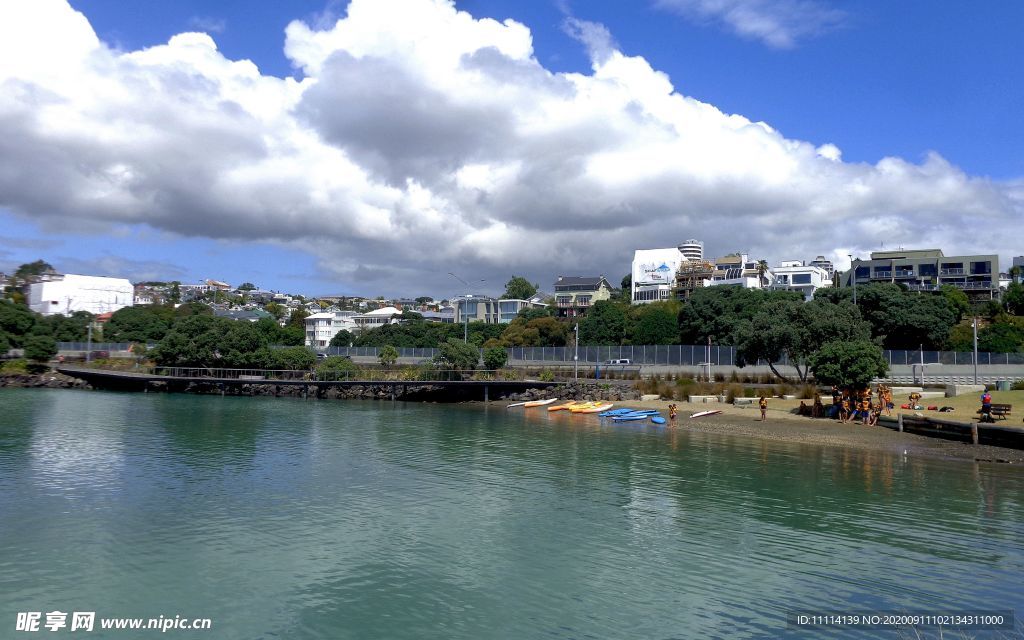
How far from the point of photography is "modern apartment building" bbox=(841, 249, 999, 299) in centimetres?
12962

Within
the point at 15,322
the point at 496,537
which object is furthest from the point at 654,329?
the point at 15,322

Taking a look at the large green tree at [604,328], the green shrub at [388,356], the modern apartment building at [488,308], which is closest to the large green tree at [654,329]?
the large green tree at [604,328]

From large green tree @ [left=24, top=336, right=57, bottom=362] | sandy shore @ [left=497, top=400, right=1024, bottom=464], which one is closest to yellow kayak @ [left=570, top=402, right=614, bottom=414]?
sandy shore @ [left=497, top=400, right=1024, bottom=464]

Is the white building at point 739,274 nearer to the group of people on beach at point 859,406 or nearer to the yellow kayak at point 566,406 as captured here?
the yellow kayak at point 566,406

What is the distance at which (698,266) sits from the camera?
16475 centimetres

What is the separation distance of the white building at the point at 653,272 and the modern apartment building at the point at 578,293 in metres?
8.60

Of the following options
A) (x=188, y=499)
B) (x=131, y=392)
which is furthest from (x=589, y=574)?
(x=131, y=392)

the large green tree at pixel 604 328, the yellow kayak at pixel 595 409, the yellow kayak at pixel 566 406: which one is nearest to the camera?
the yellow kayak at pixel 595 409

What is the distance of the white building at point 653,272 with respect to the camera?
16550 cm

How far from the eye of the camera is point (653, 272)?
564ft

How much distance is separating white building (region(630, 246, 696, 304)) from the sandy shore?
10867 centimetres

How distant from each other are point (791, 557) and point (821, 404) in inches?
1315

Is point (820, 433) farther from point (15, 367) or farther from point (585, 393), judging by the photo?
point (15, 367)
